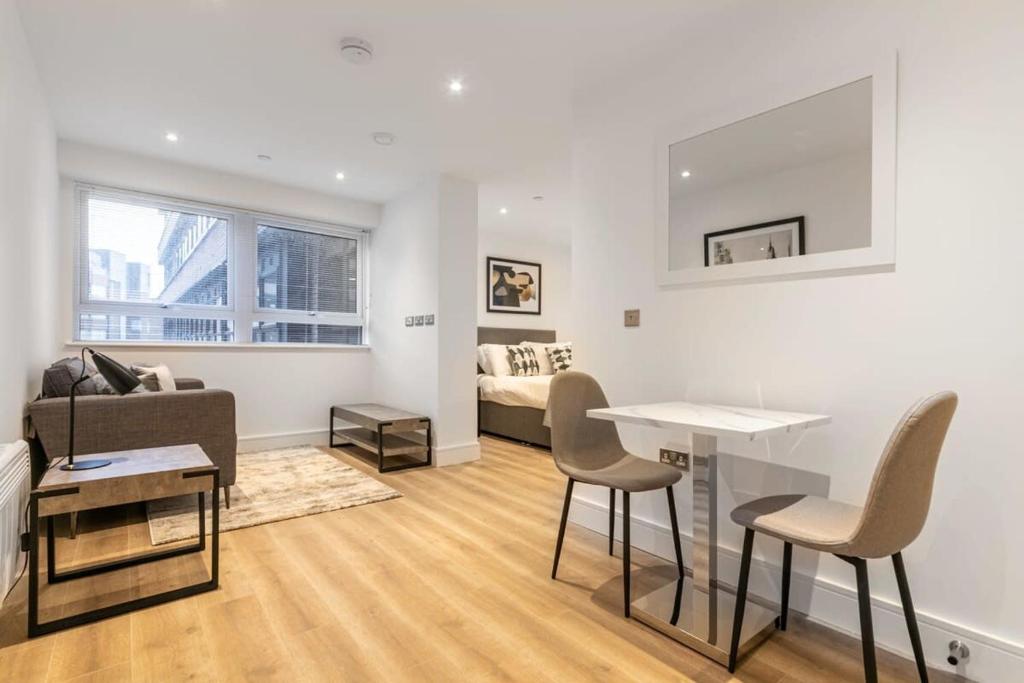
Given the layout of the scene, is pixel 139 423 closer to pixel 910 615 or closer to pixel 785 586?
pixel 785 586

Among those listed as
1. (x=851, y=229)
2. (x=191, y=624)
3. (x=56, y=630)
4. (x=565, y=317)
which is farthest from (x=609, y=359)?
(x=565, y=317)

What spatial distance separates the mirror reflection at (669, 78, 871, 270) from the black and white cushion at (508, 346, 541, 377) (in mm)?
3470

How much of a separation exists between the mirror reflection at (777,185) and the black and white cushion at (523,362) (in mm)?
3470

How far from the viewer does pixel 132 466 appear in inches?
78.9

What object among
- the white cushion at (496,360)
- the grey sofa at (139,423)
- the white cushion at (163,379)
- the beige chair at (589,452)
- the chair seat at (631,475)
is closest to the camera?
the chair seat at (631,475)

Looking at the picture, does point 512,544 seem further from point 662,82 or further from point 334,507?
point 662,82

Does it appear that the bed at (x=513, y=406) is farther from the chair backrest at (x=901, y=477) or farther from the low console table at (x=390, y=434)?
the chair backrest at (x=901, y=477)

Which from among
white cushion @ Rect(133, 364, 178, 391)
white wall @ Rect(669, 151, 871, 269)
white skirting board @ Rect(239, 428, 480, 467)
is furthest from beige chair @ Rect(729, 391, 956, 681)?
white cushion @ Rect(133, 364, 178, 391)

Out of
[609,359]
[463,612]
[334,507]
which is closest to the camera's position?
[463,612]

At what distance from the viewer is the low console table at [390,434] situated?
4.04m

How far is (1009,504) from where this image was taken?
1492 millimetres

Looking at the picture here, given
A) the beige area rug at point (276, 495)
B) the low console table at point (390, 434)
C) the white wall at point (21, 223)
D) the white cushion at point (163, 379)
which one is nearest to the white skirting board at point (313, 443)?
the low console table at point (390, 434)

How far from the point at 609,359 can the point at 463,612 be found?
1447 millimetres

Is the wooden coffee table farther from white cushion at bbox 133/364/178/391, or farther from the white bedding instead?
the white bedding
